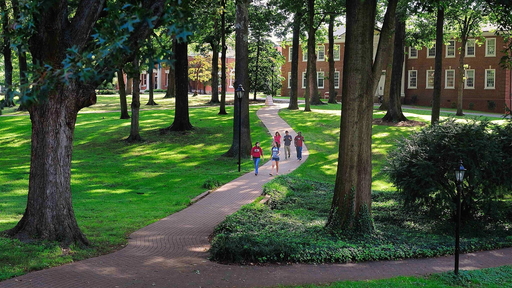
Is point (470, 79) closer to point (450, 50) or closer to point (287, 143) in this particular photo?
point (450, 50)

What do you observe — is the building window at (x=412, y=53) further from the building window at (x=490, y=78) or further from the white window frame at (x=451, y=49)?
the building window at (x=490, y=78)

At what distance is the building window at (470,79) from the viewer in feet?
179

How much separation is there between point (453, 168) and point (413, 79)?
153 ft

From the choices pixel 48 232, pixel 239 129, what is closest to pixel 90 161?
pixel 239 129

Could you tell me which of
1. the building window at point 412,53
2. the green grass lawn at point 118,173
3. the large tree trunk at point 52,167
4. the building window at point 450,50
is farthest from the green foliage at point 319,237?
the building window at point 412,53

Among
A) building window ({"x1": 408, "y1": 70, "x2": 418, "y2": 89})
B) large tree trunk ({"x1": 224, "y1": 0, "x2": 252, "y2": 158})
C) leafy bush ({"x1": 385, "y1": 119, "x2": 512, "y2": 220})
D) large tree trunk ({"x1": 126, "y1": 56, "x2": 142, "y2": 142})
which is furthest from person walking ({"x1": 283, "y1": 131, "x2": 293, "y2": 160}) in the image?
building window ({"x1": 408, "y1": 70, "x2": 418, "y2": 89})

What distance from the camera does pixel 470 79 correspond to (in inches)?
2159

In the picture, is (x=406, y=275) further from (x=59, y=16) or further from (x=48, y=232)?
(x=59, y=16)

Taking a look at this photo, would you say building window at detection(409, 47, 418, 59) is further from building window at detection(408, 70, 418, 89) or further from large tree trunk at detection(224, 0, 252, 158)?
large tree trunk at detection(224, 0, 252, 158)

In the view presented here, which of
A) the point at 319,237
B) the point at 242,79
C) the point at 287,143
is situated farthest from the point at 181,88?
the point at 319,237

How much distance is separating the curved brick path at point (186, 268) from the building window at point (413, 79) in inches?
1898

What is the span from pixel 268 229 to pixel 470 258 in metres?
4.53

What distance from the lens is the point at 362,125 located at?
41.3ft

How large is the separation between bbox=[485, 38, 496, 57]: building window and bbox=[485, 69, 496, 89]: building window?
5.17 feet
